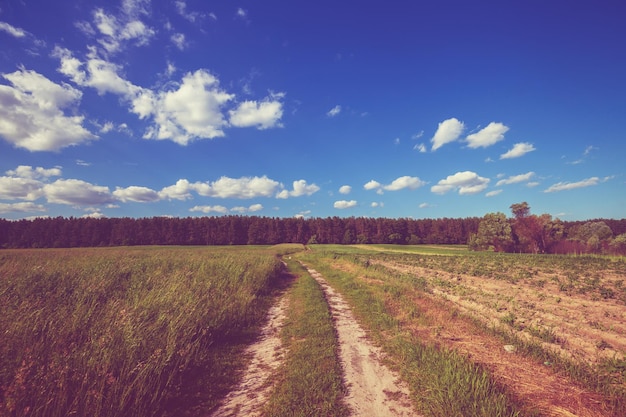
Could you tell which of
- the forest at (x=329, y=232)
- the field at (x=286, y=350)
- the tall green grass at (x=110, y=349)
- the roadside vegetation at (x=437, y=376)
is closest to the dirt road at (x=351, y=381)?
the field at (x=286, y=350)

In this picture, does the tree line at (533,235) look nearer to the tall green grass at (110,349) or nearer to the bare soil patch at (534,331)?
the bare soil patch at (534,331)

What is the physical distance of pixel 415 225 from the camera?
10850 cm

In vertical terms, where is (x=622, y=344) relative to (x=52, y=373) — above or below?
below

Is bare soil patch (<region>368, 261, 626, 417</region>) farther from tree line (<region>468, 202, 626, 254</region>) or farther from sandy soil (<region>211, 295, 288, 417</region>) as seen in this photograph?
tree line (<region>468, 202, 626, 254</region>)

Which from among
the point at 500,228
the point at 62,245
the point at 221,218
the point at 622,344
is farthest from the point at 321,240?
the point at 622,344

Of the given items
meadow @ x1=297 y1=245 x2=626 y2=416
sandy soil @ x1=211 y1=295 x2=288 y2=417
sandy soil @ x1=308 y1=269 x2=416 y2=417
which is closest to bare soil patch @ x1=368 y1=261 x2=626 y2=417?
meadow @ x1=297 y1=245 x2=626 y2=416

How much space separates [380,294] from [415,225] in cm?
10294

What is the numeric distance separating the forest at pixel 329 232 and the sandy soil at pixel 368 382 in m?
57.4

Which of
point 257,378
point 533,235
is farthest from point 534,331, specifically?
point 533,235

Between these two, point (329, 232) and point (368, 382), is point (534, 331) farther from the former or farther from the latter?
point (329, 232)

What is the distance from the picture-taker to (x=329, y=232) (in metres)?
105

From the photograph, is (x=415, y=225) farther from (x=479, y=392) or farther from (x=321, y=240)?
(x=479, y=392)

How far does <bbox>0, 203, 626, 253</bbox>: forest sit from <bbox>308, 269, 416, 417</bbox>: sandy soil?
57.4 metres

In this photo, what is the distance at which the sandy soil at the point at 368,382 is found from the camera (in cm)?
462
